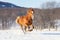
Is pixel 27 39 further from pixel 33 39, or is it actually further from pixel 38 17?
pixel 38 17

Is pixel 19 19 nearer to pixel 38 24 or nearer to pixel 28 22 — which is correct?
pixel 28 22

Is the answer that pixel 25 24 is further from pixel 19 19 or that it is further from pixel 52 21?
pixel 52 21

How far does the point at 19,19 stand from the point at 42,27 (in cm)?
402

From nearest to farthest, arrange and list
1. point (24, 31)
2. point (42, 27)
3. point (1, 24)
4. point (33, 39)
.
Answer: point (33, 39) < point (24, 31) < point (42, 27) < point (1, 24)

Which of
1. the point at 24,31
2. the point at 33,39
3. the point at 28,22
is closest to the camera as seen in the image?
the point at 33,39

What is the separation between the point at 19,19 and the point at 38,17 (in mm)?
4875

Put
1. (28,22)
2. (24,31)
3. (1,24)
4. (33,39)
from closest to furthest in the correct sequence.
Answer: (33,39)
(28,22)
(24,31)
(1,24)

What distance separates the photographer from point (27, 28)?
435 inches

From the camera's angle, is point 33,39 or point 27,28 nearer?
point 33,39

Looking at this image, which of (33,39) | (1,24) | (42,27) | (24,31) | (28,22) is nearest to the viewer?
(33,39)

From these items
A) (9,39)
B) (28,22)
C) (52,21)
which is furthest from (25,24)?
(52,21)

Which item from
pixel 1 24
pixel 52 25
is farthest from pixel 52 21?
pixel 1 24

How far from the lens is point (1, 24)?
1791 centimetres

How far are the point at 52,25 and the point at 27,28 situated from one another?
455 centimetres
